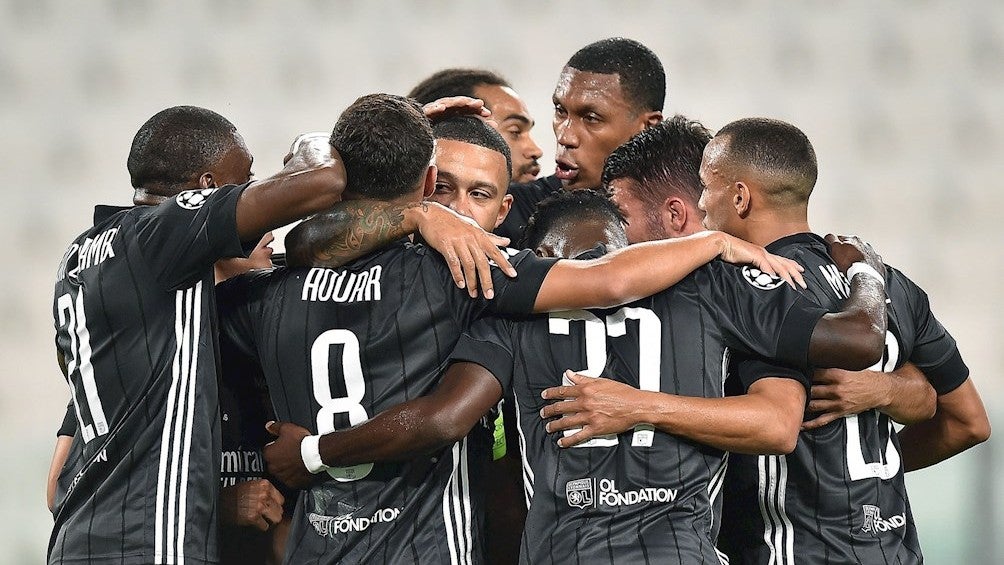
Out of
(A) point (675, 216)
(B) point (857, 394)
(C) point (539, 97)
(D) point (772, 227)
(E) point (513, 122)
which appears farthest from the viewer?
(C) point (539, 97)

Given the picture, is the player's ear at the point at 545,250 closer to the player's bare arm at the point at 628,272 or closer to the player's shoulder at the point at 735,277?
the player's bare arm at the point at 628,272

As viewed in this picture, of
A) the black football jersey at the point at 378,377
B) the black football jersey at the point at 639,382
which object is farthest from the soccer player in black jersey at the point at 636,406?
the black football jersey at the point at 378,377

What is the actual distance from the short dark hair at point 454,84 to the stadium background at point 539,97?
103cm

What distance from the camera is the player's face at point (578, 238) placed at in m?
2.76

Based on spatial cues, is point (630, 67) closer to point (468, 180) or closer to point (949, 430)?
point (468, 180)

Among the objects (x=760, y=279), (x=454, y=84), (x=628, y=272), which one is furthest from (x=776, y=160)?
(x=454, y=84)

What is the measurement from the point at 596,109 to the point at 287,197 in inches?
81.3

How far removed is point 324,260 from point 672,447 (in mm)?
884

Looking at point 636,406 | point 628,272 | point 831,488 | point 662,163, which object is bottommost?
point 831,488

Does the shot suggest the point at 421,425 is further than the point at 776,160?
No

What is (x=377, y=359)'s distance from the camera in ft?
8.43

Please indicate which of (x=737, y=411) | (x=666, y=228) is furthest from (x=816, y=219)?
(x=737, y=411)

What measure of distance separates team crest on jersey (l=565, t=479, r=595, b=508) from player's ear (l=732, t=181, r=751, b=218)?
90cm

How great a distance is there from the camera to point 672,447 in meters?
2.45
